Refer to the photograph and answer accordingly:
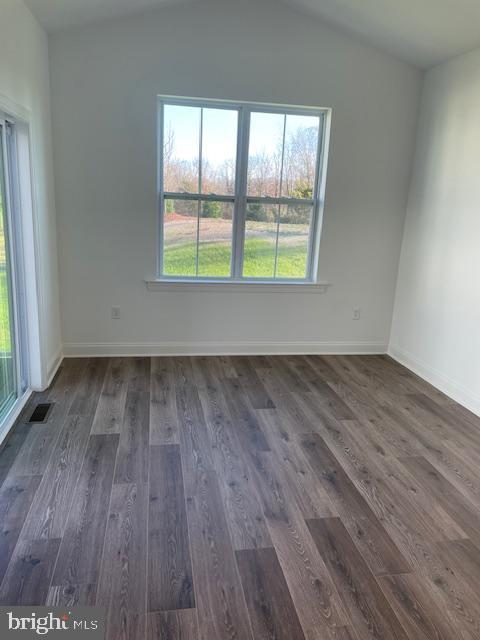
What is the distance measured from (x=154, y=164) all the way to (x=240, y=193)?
2.68 feet

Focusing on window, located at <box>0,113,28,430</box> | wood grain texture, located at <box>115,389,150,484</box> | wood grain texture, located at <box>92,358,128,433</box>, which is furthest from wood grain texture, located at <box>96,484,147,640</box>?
window, located at <box>0,113,28,430</box>

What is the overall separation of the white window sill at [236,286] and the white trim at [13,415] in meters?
1.45

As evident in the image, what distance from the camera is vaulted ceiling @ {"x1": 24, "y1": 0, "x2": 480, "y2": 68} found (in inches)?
120

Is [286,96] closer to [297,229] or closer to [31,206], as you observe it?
[297,229]

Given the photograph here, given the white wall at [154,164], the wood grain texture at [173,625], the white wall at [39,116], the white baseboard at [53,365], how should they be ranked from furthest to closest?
the white wall at [154,164] < the white baseboard at [53,365] < the white wall at [39,116] < the wood grain texture at [173,625]

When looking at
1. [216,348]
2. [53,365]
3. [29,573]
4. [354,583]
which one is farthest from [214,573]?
[216,348]

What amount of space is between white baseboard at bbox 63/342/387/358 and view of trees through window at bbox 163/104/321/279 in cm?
70

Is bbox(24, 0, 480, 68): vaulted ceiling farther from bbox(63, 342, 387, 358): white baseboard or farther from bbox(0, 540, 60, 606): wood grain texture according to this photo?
bbox(0, 540, 60, 606): wood grain texture

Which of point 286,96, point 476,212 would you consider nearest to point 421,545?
point 476,212

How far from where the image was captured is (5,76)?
257 cm

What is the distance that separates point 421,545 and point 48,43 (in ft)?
14.1

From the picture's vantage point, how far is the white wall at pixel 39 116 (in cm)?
263

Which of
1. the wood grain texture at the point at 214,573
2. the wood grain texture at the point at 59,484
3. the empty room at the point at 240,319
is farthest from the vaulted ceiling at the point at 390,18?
the wood grain texture at the point at 214,573

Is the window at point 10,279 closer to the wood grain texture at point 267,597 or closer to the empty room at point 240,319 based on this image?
the empty room at point 240,319
